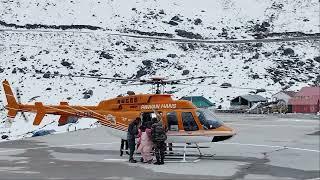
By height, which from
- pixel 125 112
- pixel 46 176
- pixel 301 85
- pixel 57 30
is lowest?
pixel 46 176

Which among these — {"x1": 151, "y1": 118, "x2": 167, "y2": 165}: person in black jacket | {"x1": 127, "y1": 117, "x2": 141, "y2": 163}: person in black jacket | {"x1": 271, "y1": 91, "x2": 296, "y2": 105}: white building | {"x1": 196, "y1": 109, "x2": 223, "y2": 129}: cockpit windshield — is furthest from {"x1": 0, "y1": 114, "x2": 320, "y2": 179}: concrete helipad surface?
{"x1": 271, "y1": 91, "x2": 296, "y2": 105}: white building

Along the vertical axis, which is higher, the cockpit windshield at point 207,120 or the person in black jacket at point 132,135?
the cockpit windshield at point 207,120

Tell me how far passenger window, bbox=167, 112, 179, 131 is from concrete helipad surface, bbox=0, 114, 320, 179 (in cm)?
104

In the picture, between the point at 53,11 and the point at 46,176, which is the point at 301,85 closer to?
the point at 53,11

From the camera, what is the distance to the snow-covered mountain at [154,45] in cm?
5700

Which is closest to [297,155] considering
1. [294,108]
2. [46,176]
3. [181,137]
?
[181,137]

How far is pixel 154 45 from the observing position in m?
66.7

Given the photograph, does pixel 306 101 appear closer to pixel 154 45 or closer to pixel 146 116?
pixel 154 45

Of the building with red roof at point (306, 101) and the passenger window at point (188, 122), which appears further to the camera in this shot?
the building with red roof at point (306, 101)

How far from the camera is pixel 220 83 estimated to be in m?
57.8

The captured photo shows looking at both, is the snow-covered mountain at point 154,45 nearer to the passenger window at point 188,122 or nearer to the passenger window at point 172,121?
the passenger window at point 172,121

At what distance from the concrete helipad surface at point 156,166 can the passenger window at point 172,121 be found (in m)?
1.04

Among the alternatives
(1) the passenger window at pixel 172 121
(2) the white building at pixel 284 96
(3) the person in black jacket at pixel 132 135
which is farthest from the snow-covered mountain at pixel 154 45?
(1) the passenger window at pixel 172 121

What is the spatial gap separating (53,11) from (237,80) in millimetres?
29158
